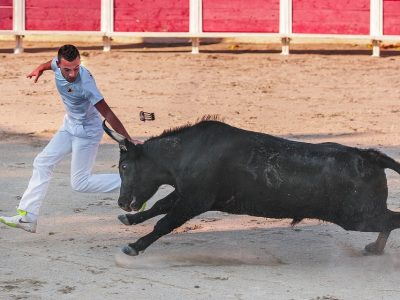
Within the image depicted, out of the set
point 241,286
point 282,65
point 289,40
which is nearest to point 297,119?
point 282,65

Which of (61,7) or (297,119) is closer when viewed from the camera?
(297,119)

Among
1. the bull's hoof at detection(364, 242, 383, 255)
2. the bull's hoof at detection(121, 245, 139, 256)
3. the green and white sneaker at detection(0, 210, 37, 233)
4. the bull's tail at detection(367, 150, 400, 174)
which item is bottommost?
the bull's hoof at detection(364, 242, 383, 255)

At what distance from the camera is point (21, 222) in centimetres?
643

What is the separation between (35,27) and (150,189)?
9436 millimetres

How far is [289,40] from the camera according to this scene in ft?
50.2

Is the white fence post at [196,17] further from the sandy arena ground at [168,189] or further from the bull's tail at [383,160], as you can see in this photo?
the bull's tail at [383,160]

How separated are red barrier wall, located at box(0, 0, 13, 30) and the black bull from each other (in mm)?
9455

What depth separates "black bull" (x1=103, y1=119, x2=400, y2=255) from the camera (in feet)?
19.3

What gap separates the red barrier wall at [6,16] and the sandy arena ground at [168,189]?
36cm

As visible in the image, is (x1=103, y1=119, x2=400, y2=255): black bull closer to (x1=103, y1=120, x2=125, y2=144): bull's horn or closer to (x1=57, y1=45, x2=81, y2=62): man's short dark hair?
(x1=103, y1=120, x2=125, y2=144): bull's horn

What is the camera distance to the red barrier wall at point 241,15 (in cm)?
1512

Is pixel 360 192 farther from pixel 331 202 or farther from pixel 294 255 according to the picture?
pixel 294 255

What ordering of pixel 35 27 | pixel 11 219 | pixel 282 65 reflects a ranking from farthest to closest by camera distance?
pixel 35 27 → pixel 282 65 → pixel 11 219

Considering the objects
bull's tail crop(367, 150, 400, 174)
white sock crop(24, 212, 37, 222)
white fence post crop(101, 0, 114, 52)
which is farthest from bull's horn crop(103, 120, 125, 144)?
white fence post crop(101, 0, 114, 52)
